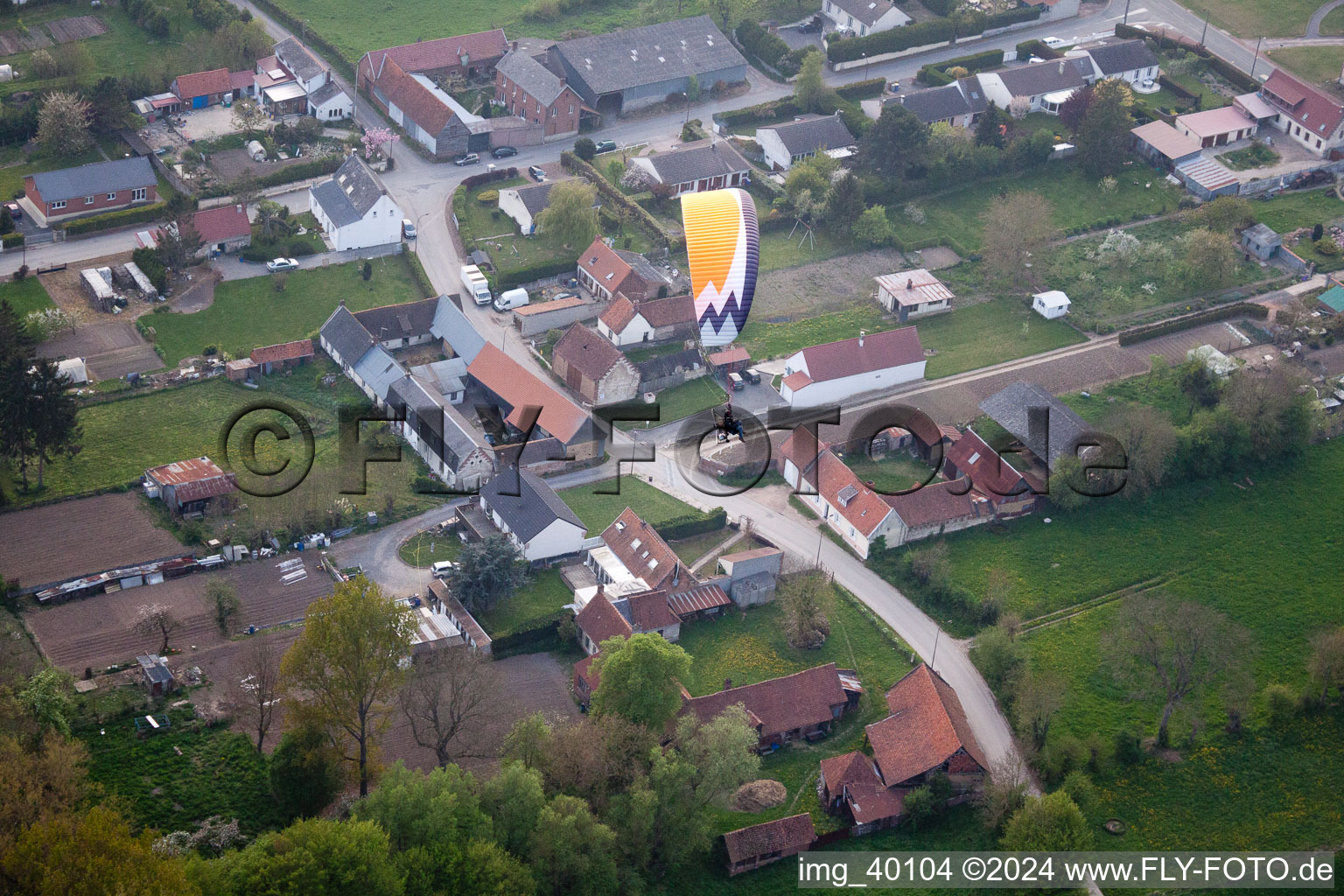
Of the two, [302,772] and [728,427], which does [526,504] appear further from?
[302,772]

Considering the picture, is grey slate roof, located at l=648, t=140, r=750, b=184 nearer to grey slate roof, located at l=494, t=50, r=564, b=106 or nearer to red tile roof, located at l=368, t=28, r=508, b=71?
grey slate roof, located at l=494, t=50, r=564, b=106

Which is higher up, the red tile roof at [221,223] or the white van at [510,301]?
the red tile roof at [221,223]

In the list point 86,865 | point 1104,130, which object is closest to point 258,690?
point 86,865

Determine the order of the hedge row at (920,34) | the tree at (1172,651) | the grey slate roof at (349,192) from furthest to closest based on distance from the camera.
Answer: the hedge row at (920,34) < the grey slate roof at (349,192) < the tree at (1172,651)

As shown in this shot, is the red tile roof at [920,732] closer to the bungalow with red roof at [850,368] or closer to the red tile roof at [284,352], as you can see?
the bungalow with red roof at [850,368]

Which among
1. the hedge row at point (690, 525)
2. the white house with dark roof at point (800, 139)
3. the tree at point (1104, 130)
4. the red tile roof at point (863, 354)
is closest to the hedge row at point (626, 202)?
the white house with dark roof at point (800, 139)

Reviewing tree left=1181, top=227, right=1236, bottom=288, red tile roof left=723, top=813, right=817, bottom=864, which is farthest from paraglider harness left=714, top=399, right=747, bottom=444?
tree left=1181, top=227, right=1236, bottom=288

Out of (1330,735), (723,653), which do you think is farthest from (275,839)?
(1330,735)
